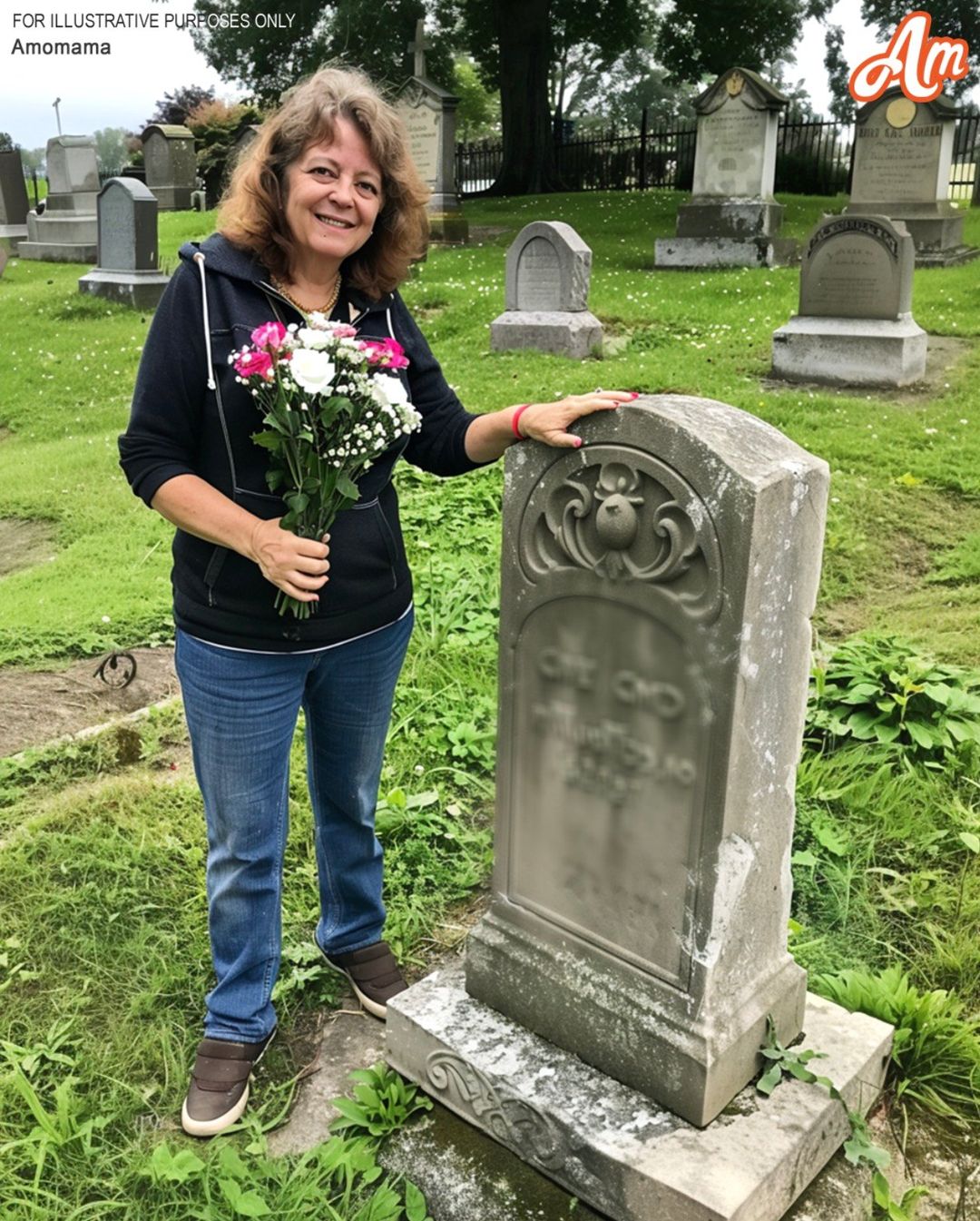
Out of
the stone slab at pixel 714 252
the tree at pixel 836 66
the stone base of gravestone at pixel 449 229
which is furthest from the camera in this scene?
the tree at pixel 836 66

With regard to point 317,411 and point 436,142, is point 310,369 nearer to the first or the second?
point 317,411

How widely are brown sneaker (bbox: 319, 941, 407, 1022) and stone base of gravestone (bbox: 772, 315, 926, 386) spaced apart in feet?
22.0

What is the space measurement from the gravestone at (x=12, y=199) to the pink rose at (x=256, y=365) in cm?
1857

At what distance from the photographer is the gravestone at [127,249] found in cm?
1220

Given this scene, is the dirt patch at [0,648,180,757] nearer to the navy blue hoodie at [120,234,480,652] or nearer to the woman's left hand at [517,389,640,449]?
the navy blue hoodie at [120,234,480,652]

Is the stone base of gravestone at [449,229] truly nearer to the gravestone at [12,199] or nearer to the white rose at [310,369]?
the gravestone at [12,199]

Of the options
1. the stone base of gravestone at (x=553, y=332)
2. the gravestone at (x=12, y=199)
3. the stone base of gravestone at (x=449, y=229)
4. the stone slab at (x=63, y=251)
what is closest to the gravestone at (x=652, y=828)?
the stone base of gravestone at (x=553, y=332)

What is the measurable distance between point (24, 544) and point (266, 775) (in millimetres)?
4910

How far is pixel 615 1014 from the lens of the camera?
2.09 m

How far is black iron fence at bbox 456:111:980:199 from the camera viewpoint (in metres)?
21.9

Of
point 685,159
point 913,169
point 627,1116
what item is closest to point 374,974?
point 627,1116

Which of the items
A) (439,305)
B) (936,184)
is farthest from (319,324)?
(936,184)

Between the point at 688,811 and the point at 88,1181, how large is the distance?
141 cm

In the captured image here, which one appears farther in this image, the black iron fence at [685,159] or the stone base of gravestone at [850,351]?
the black iron fence at [685,159]
